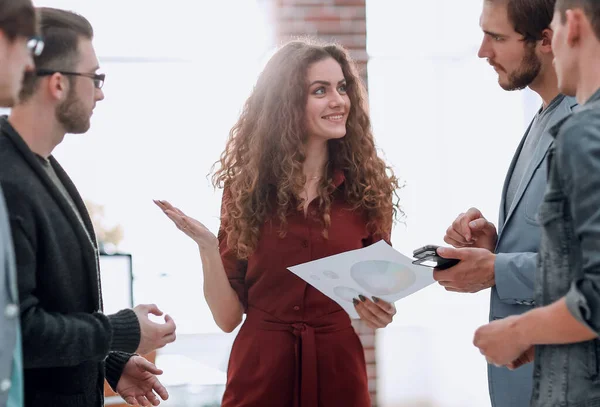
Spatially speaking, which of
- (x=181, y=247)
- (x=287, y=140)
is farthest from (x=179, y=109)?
(x=287, y=140)

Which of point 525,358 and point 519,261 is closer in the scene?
point 525,358

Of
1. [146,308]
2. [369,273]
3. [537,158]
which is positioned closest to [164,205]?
[146,308]

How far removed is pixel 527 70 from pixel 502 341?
3.41 feet

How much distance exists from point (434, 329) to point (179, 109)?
2.29m

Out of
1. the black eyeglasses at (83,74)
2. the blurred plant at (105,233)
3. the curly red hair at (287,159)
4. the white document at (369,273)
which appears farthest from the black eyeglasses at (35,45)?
the blurred plant at (105,233)

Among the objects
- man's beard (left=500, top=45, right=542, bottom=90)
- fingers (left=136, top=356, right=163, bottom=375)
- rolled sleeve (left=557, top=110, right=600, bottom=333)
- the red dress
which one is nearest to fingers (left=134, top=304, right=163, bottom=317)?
fingers (left=136, top=356, right=163, bottom=375)

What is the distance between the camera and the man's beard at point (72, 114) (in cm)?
190

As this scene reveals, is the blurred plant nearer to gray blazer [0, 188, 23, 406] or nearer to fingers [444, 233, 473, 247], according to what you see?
fingers [444, 233, 473, 247]

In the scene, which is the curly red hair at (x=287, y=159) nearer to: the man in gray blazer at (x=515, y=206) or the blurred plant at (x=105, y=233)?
the man in gray blazer at (x=515, y=206)

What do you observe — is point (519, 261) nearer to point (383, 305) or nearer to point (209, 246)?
point (383, 305)

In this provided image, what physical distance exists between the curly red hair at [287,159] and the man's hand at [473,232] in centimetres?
26

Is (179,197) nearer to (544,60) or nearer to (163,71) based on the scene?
(163,71)

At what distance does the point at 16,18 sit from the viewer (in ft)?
4.84

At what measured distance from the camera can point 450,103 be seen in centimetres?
528
